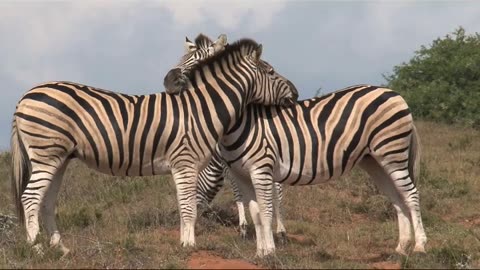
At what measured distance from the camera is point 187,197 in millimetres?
7727

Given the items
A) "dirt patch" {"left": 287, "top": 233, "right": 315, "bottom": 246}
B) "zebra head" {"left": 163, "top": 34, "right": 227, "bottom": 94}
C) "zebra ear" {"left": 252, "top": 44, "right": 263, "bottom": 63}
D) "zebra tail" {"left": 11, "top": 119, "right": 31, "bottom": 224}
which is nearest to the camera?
"zebra tail" {"left": 11, "top": 119, "right": 31, "bottom": 224}

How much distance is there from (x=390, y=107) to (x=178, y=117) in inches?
104

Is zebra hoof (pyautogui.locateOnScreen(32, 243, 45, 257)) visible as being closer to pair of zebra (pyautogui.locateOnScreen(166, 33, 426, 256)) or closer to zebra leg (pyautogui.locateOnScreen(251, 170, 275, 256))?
pair of zebra (pyautogui.locateOnScreen(166, 33, 426, 256))

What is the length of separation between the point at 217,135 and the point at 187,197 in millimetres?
837

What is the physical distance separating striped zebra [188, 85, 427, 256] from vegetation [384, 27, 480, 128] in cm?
1823

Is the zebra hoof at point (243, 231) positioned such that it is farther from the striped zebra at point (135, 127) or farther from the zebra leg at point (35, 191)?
the zebra leg at point (35, 191)

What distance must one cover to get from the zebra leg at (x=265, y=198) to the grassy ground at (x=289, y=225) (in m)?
0.22

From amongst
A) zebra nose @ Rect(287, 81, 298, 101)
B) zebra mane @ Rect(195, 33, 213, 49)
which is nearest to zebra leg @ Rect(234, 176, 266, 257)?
zebra nose @ Rect(287, 81, 298, 101)

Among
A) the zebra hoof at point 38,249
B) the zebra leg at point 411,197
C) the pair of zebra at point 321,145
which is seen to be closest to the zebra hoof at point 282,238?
the pair of zebra at point 321,145

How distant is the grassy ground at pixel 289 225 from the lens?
7.04 metres

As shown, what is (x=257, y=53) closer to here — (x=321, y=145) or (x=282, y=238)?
(x=321, y=145)

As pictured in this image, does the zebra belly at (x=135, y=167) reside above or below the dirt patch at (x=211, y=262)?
above

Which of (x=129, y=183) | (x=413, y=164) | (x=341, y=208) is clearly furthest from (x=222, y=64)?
(x=129, y=183)

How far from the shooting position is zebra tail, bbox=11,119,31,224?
7.84m
